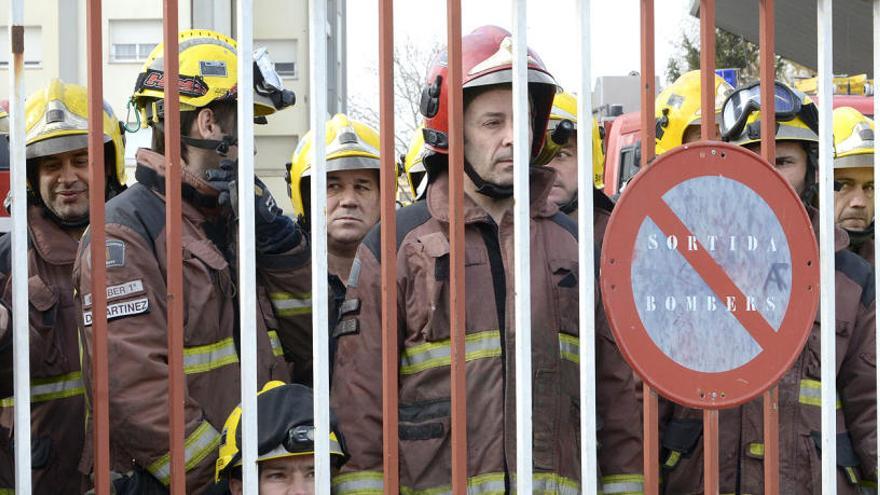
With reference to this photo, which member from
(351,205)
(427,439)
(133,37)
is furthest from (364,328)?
(133,37)

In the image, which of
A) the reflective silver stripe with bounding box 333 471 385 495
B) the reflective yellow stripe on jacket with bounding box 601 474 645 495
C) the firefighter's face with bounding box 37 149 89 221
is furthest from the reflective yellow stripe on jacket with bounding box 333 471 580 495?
the firefighter's face with bounding box 37 149 89 221

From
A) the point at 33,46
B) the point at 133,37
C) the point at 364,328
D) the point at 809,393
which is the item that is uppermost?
the point at 133,37

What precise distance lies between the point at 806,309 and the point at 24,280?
1.63 metres

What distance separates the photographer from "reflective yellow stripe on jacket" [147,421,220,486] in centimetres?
351

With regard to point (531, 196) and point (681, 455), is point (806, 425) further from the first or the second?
point (531, 196)

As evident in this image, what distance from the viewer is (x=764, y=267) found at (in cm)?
286

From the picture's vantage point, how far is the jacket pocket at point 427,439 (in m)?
3.49

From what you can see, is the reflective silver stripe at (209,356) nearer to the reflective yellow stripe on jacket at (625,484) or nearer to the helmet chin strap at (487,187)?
the helmet chin strap at (487,187)

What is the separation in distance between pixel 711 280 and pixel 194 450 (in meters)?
1.48

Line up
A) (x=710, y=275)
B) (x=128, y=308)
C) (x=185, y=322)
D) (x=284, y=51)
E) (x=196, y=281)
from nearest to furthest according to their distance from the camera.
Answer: (x=710, y=275) < (x=128, y=308) < (x=185, y=322) < (x=196, y=281) < (x=284, y=51)

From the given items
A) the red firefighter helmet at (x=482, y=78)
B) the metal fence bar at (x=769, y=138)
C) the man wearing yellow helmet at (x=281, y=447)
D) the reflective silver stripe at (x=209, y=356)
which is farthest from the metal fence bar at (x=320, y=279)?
the reflective silver stripe at (x=209, y=356)

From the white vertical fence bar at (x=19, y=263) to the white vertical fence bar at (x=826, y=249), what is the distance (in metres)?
1.76

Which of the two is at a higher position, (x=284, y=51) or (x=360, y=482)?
(x=284, y=51)

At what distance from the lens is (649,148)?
3.00 meters
